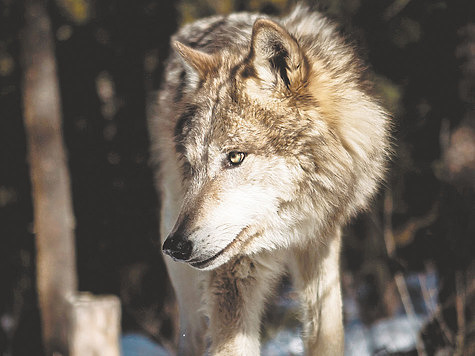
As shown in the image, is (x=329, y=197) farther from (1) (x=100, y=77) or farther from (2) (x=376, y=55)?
(1) (x=100, y=77)

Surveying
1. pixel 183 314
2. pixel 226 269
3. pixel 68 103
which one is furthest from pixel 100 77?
pixel 226 269

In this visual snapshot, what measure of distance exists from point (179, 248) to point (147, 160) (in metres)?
7.13

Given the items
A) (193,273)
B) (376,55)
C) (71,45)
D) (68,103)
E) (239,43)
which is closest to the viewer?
(239,43)

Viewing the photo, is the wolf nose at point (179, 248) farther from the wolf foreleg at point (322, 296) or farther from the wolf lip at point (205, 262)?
the wolf foreleg at point (322, 296)

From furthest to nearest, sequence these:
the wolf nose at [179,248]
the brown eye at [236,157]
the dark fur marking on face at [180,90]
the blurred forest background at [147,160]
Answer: the blurred forest background at [147,160] < the dark fur marking on face at [180,90] < the brown eye at [236,157] < the wolf nose at [179,248]

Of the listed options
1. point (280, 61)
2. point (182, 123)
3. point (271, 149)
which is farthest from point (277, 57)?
point (182, 123)

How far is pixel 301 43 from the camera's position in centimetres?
322

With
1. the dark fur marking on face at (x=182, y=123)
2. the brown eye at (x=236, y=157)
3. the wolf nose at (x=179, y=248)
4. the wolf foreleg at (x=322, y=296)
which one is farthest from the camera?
the wolf foreleg at (x=322, y=296)

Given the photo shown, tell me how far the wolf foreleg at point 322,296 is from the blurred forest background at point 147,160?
1.66m

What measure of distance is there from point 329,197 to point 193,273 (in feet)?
4.15

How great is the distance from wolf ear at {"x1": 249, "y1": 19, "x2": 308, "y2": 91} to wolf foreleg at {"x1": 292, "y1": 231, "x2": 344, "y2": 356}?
3.27ft

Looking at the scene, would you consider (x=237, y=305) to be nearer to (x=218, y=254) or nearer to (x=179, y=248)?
(x=218, y=254)

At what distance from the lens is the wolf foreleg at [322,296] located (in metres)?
3.37

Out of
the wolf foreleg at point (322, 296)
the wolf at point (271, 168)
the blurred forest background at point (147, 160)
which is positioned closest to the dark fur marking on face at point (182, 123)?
the wolf at point (271, 168)
